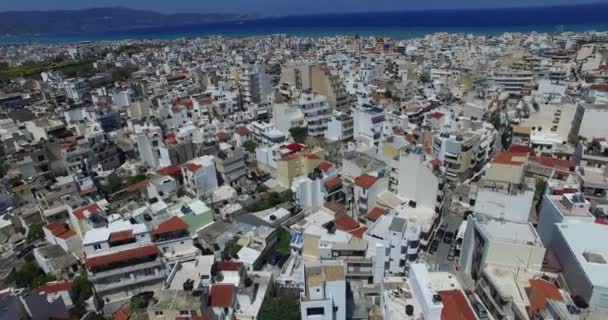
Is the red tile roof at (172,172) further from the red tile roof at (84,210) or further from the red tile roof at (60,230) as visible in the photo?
the red tile roof at (60,230)

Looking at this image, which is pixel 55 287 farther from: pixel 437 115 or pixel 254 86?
pixel 254 86

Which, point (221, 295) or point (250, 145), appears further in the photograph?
point (250, 145)

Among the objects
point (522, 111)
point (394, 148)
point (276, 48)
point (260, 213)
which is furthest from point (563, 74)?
point (276, 48)

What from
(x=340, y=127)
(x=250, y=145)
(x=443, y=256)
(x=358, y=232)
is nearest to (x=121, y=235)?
(x=358, y=232)

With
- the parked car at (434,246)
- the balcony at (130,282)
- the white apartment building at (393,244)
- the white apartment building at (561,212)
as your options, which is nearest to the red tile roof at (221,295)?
the balcony at (130,282)

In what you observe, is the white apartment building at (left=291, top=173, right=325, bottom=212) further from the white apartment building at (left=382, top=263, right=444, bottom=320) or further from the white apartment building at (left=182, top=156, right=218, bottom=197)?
the white apartment building at (left=382, top=263, right=444, bottom=320)

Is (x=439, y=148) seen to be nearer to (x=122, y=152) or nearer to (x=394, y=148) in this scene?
(x=394, y=148)
